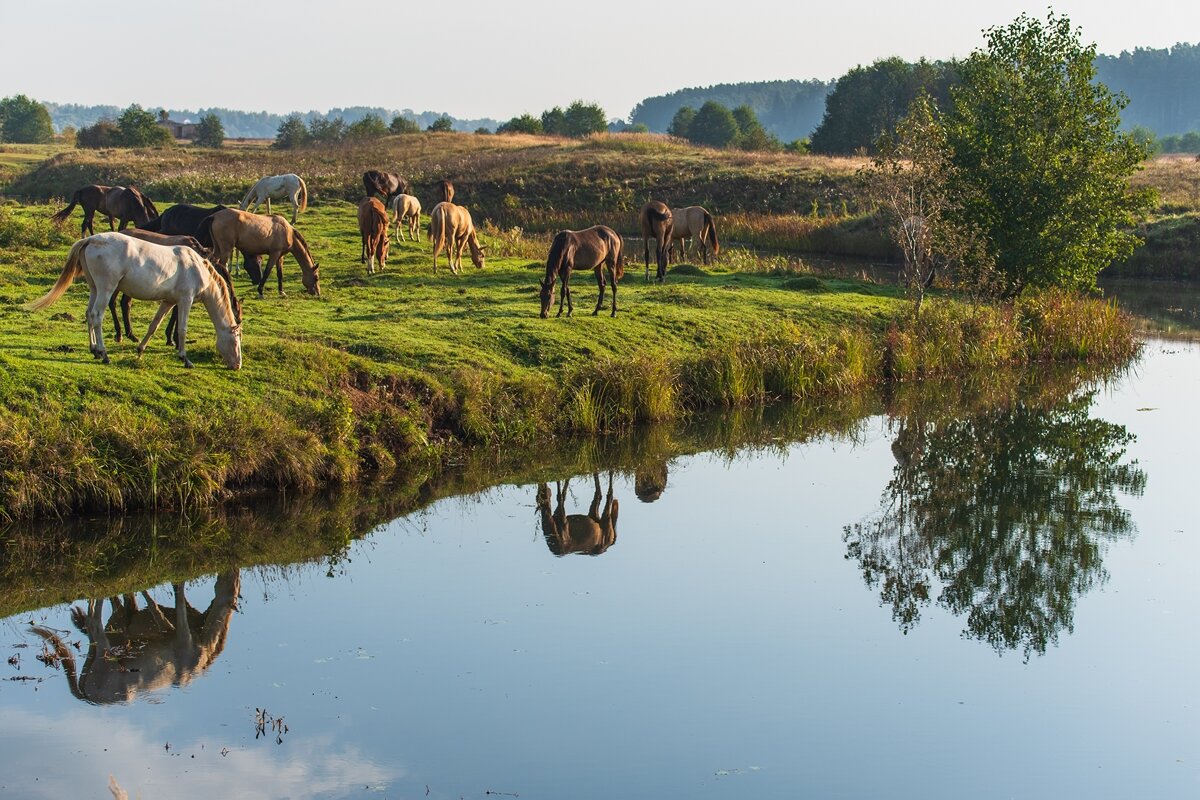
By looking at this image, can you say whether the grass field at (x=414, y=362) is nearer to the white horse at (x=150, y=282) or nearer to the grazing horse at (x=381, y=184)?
the white horse at (x=150, y=282)

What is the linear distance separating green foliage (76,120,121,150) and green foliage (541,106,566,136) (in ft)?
99.9

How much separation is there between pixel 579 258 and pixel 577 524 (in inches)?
261

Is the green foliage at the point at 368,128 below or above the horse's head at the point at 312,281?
above

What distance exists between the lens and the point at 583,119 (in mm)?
92500

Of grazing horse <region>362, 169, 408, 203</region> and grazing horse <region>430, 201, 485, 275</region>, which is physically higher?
grazing horse <region>362, 169, 408, 203</region>

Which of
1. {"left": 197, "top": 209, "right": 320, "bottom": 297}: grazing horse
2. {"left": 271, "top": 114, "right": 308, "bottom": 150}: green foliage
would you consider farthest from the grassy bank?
{"left": 271, "top": 114, "right": 308, "bottom": 150}: green foliage

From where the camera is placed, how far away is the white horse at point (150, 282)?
1359cm

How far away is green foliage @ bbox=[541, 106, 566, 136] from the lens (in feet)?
296

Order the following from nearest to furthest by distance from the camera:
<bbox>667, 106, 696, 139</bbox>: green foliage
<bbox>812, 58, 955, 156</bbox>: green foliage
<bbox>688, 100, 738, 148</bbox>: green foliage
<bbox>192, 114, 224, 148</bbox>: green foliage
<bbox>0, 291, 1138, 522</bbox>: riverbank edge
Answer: <bbox>0, 291, 1138, 522</bbox>: riverbank edge
<bbox>812, 58, 955, 156</bbox>: green foliage
<bbox>192, 114, 224, 148</bbox>: green foliage
<bbox>688, 100, 738, 148</bbox>: green foliage
<bbox>667, 106, 696, 139</bbox>: green foliage

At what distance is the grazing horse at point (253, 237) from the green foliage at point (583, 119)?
72472mm

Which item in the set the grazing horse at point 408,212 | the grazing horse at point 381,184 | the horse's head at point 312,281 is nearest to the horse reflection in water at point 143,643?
the horse's head at point 312,281

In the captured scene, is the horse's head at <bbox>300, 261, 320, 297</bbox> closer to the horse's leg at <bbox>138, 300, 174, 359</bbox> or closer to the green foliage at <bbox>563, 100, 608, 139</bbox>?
the horse's leg at <bbox>138, 300, 174, 359</bbox>

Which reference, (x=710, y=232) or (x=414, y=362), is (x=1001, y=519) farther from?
(x=710, y=232)

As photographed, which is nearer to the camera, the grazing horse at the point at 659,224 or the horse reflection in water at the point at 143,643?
the horse reflection in water at the point at 143,643
